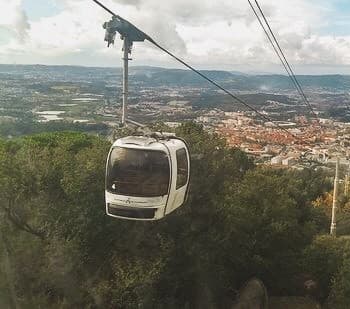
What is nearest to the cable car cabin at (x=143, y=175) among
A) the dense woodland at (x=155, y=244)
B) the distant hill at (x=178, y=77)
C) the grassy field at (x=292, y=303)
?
the dense woodland at (x=155, y=244)

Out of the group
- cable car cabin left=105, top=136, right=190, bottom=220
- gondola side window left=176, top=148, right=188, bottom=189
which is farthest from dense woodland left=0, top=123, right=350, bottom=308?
cable car cabin left=105, top=136, right=190, bottom=220

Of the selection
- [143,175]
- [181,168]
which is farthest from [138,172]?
[181,168]

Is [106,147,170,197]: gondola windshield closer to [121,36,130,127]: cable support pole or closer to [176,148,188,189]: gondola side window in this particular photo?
[176,148,188,189]: gondola side window

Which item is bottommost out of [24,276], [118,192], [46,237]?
[24,276]

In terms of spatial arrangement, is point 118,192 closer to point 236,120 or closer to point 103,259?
point 103,259

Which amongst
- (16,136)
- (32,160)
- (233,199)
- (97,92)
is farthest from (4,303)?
(97,92)

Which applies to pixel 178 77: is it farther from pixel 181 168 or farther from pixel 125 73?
pixel 125 73
